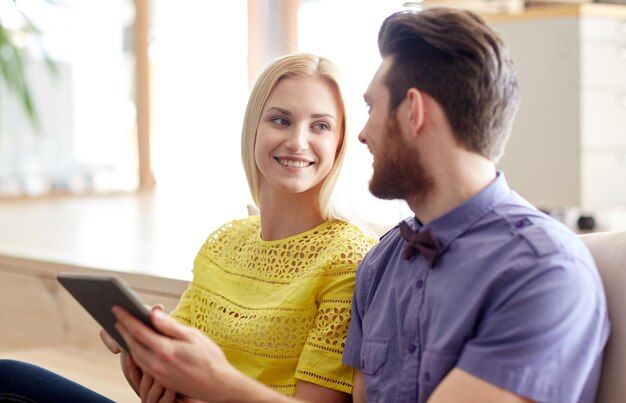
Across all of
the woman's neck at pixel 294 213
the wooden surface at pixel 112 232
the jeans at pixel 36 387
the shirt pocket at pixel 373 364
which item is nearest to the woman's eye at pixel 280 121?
the woman's neck at pixel 294 213

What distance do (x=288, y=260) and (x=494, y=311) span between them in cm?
62

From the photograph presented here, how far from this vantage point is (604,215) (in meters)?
4.44

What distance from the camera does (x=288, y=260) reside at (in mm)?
1786

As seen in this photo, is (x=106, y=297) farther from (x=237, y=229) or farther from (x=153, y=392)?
(x=237, y=229)

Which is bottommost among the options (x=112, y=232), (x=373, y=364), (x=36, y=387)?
(x=112, y=232)

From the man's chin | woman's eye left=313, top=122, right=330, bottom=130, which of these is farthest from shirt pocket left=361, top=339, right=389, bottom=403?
woman's eye left=313, top=122, right=330, bottom=130

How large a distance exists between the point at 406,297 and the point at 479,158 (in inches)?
9.2

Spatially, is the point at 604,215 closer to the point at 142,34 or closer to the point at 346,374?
the point at 346,374

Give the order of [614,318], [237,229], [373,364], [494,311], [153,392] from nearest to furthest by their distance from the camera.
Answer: [494,311]
[614,318]
[373,364]
[153,392]
[237,229]

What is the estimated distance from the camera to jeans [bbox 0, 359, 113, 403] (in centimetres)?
179

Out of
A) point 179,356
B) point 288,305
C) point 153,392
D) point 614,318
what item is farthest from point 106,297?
point 614,318

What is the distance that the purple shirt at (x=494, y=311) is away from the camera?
118cm

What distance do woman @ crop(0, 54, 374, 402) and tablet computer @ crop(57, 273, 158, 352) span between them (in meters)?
0.19

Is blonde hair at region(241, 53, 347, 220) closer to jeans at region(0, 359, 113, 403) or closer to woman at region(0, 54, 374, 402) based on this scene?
woman at region(0, 54, 374, 402)
